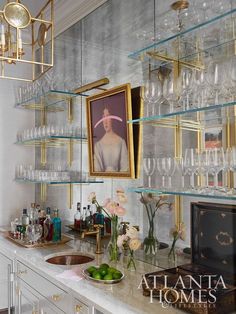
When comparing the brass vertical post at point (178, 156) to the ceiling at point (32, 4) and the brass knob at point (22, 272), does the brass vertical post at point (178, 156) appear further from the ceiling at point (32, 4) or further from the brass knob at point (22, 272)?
the ceiling at point (32, 4)

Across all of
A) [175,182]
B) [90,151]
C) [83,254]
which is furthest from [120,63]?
[83,254]

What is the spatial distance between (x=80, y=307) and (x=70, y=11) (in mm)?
2578

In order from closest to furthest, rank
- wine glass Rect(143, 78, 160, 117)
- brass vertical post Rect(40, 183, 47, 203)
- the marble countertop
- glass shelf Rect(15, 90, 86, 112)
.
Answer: the marble countertop < wine glass Rect(143, 78, 160, 117) < glass shelf Rect(15, 90, 86, 112) < brass vertical post Rect(40, 183, 47, 203)

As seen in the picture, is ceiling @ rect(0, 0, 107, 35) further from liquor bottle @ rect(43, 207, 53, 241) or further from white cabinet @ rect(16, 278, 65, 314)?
white cabinet @ rect(16, 278, 65, 314)

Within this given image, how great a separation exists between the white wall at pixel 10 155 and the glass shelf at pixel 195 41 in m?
2.15

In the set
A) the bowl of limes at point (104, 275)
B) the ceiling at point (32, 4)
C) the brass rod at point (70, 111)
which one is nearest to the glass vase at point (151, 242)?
the bowl of limes at point (104, 275)

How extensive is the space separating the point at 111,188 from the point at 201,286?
129cm

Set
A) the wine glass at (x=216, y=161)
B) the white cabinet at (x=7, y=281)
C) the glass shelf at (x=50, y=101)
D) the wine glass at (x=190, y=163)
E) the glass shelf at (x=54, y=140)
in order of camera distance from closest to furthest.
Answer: the wine glass at (x=216, y=161) < the wine glass at (x=190, y=163) < the white cabinet at (x=7, y=281) < the glass shelf at (x=54, y=140) < the glass shelf at (x=50, y=101)

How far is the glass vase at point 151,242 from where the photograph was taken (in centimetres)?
214

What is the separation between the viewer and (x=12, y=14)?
184 cm

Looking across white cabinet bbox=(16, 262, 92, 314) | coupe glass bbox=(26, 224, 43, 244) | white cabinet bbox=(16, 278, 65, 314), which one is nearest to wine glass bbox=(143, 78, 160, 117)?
white cabinet bbox=(16, 262, 92, 314)

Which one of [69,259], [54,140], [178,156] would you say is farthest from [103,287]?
[54,140]

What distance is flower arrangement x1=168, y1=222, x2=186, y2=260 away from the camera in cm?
194

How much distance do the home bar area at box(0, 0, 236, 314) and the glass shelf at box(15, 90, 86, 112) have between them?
0.02 meters
